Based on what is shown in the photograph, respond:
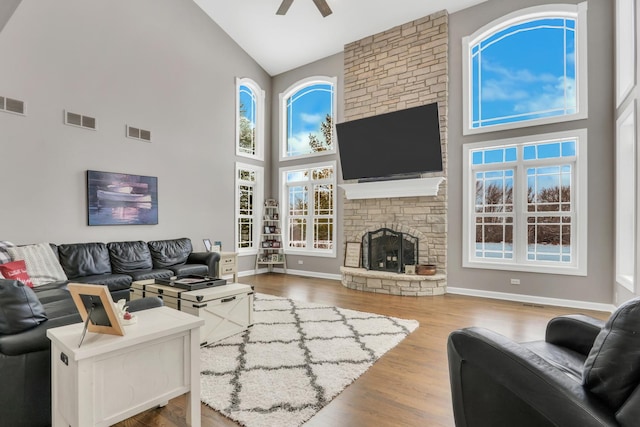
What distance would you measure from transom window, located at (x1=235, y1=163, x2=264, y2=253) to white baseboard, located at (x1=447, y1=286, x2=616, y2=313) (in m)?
4.06

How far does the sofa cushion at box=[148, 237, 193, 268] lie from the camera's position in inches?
203

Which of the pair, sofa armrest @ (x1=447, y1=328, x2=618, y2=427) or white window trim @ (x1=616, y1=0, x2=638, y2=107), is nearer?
sofa armrest @ (x1=447, y1=328, x2=618, y2=427)

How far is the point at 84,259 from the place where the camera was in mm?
4332

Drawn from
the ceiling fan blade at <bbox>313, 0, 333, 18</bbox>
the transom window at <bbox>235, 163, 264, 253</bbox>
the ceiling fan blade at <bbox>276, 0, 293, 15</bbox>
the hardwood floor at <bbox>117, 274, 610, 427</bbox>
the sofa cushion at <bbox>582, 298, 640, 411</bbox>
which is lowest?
the hardwood floor at <bbox>117, 274, 610, 427</bbox>

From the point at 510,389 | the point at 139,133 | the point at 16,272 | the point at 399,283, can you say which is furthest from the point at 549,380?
the point at 139,133

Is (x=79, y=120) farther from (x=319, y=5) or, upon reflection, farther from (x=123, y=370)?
(x=123, y=370)

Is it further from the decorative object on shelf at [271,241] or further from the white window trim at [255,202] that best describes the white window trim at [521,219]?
the white window trim at [255,202]

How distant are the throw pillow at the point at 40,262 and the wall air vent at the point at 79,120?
66.2 inches

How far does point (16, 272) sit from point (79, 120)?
2331 millimetres

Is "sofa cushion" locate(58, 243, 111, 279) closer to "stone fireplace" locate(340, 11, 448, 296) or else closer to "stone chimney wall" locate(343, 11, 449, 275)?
"stone fireplace" locate(340, 11, 448, 296)

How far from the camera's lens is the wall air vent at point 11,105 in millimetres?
3959

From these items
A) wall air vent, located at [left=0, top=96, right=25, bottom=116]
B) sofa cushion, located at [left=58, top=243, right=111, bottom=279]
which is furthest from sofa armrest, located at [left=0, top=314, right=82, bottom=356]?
wall air vent, located at [left=0, top=96, right=25, bottom=116]

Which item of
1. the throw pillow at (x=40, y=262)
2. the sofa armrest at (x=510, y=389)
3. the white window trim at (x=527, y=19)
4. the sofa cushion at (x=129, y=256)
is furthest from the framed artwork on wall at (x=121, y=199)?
the white window trim at (x=527, y=19)

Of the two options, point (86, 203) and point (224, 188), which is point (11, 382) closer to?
point (86, 203)
